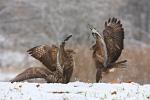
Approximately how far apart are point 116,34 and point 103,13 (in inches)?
702

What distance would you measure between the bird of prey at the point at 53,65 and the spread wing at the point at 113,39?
72 centimetres

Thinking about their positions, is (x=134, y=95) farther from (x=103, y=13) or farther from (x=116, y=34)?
(x=103, y=13)

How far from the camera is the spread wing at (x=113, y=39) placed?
431 inches

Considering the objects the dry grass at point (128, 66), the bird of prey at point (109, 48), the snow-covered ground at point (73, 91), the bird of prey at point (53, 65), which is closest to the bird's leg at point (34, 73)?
the bird of prey at point (53, 65)

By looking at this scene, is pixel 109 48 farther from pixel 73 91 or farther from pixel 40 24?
pixel 40 24

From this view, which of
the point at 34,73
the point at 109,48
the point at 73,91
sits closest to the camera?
the point at 73,91

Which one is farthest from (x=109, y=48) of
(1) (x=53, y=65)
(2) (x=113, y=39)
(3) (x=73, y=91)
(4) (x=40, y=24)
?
(4) (x=40, y=24)

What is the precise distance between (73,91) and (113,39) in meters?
1.91

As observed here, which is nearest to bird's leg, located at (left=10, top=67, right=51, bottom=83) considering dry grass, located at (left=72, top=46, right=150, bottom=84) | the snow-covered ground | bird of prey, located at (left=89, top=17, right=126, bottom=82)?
the snow-covered ground

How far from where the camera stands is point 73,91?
9.45m

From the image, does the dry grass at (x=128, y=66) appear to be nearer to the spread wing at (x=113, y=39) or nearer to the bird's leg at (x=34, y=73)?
the spread wing at (x=113, y=39)

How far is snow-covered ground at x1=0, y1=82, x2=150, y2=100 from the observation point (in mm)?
9016

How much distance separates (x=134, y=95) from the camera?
920cm

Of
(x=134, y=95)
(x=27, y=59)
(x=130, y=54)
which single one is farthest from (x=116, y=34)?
(x=27, y=59)
